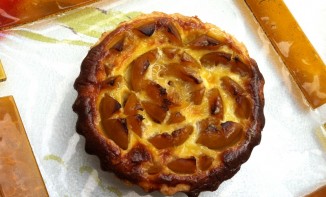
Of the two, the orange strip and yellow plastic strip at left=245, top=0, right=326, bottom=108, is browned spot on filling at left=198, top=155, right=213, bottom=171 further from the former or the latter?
the orange strip

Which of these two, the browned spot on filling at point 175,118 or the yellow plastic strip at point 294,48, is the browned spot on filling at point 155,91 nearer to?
→ the browned spot on filling at point 175,118

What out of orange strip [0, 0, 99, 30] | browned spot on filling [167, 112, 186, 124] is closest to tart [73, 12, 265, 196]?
browned spot on filling [167, 112, 186, 124]

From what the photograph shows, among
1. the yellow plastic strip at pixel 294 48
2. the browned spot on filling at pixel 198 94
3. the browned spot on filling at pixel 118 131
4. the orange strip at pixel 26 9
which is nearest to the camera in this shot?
the browned spot on filling at pixel 118 131

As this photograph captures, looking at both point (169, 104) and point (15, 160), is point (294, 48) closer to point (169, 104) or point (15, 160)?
point (169, 104)

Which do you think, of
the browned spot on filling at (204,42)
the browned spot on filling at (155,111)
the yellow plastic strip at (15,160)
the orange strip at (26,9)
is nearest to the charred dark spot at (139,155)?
the browned spot on filling at (155,111)

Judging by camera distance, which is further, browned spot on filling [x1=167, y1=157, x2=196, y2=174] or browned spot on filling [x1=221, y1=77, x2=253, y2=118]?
browned spot on filling [x1=221, y1=77, x2=253, y2=118]

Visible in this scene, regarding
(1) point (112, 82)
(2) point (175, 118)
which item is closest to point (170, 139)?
(2) point (175, 118)
